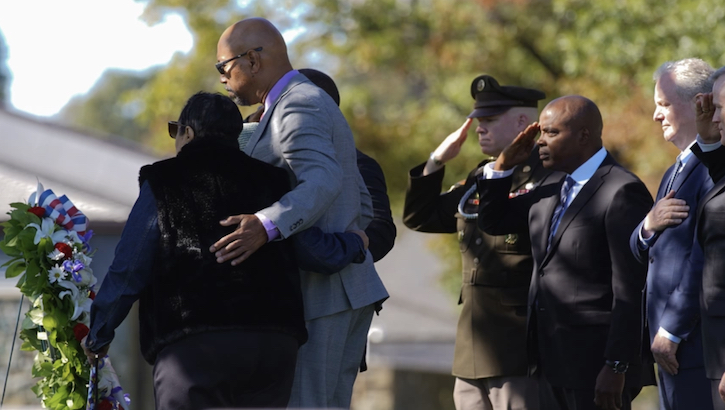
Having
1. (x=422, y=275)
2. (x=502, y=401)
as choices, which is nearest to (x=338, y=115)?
(x=502, y=401)

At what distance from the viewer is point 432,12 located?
1641cm

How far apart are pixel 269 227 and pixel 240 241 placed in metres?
0.14

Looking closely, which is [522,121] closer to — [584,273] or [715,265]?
[584,273]

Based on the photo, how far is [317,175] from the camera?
158 inches

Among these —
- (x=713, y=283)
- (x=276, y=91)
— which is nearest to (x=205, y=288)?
(x=276, y=91)

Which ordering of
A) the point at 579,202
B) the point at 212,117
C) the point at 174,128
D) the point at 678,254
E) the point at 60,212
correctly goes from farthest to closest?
1. the point at 579,202
2. the point at 60,212
3. the point at 678,254
4. the point at 174,128
5. the point at 212,117

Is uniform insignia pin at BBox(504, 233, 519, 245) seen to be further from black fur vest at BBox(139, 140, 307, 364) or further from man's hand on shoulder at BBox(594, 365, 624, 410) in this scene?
black fur vest at BBox(139, 140, 307, 364)

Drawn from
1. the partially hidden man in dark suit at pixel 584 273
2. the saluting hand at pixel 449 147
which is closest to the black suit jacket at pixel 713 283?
the partially hidden man in dark suit at pixel 584 273

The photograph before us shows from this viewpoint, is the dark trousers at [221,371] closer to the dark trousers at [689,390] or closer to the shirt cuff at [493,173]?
the dark trousers at [689,390]

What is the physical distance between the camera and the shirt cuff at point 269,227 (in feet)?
12.5

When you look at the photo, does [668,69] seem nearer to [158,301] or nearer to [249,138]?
[249,138]

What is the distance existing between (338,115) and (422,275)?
24.1 m

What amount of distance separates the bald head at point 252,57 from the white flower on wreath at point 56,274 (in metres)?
1.10

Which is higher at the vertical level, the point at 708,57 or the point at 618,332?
the point at 708,57
